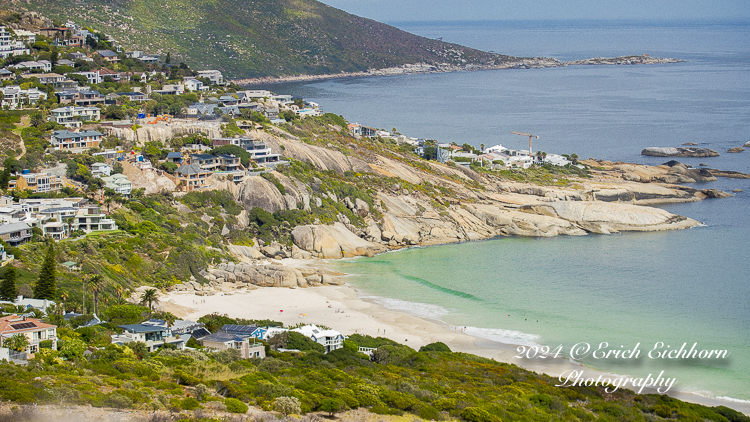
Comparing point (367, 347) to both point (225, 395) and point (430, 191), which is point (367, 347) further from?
point (430, 191)

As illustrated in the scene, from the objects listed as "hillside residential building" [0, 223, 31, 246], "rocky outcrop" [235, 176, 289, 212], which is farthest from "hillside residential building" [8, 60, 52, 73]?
"hillside residential building" [0, 223, 31, 246]

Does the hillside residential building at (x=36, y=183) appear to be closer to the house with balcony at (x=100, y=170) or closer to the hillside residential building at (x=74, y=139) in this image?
the house with balcony at (x=100, y=170)

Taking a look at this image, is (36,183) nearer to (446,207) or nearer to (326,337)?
(326,337)

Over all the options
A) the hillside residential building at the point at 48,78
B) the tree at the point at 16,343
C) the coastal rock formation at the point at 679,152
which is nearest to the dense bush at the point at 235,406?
the tree at the point at 16,343

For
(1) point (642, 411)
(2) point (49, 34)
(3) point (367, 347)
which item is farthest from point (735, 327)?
(2) point (49, 34)

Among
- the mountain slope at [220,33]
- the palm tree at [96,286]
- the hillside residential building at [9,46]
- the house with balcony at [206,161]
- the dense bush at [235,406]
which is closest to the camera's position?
the dense bush at [235,406]
